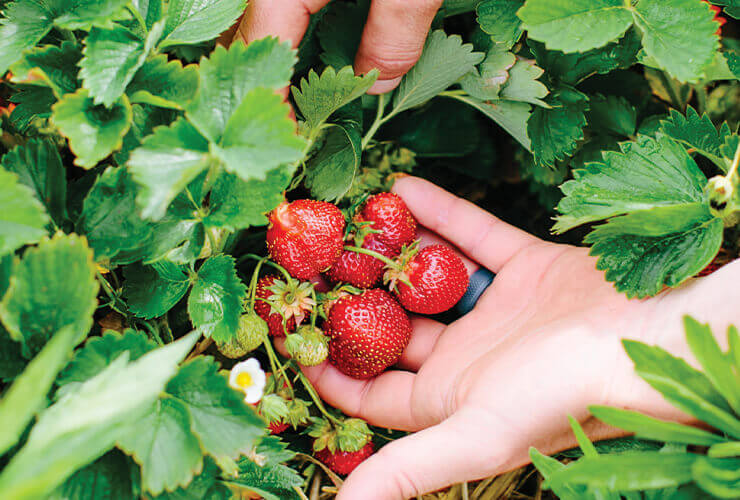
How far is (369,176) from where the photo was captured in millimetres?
1210

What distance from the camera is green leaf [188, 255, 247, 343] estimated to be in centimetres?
82

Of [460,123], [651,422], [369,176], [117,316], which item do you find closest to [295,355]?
[117,316]

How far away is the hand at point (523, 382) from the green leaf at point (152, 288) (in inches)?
16.1

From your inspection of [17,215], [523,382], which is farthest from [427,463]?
[17,215]

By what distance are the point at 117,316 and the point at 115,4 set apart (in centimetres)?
53

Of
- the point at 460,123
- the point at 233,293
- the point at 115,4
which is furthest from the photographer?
the point at 460,123

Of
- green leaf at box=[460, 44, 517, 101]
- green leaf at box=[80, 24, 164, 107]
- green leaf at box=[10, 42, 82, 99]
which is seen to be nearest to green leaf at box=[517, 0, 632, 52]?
green leaf at box=[460, 44, 517, 101]

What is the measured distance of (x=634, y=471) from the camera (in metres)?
0.59

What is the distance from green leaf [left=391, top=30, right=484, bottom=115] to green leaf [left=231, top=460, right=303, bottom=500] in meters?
0.75

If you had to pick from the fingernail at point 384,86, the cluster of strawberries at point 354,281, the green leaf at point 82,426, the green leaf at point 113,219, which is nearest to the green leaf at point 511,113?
the fingernail at point 384,86

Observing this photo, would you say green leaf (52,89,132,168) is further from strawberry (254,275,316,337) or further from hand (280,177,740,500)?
hand (280,177,740,500)

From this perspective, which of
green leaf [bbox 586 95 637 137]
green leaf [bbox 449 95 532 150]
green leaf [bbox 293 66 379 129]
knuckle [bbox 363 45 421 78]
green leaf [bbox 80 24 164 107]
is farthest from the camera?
green leaf [bbox 586 95 637 137]

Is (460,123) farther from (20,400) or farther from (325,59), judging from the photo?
(20,400)

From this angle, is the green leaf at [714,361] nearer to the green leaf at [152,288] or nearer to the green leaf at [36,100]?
the green leaf at [152,288]
